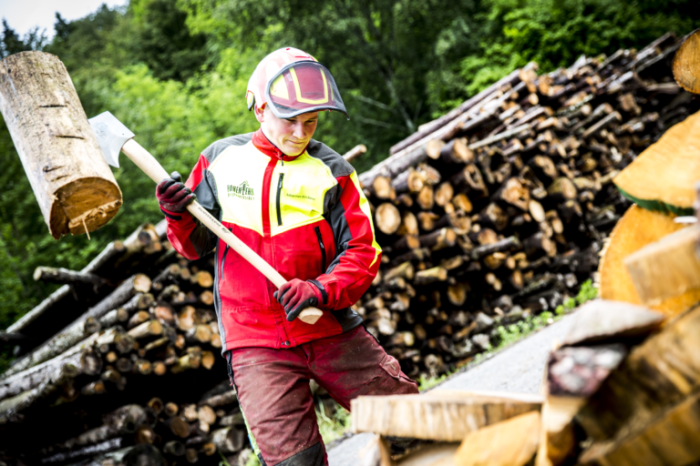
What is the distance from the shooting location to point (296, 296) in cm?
209

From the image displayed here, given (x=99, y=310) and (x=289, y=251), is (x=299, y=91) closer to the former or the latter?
(x=289, y=251)

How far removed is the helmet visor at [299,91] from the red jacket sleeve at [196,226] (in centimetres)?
49

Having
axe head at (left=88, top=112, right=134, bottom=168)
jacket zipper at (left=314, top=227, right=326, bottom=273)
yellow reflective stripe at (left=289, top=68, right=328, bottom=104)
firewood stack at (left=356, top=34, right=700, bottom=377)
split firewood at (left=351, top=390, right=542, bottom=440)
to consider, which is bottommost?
firewood stack at (left=356, top=34, right=700, bottom=377)

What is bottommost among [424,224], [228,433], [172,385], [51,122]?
[228,433]

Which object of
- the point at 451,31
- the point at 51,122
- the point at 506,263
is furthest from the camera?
the point at 451,31

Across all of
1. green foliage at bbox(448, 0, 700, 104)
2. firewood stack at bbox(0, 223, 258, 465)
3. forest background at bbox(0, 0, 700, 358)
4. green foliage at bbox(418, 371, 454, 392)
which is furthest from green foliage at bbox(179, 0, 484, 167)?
firewood stack at bbox(0, 223, 258, 465)

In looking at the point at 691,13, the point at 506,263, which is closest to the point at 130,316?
the point at 506,263

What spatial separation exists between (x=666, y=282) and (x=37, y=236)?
38.3ft

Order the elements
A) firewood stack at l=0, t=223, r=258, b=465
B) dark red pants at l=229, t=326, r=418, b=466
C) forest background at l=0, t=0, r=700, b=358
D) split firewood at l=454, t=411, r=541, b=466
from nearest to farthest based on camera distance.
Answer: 1. split firewood at l=454, t=411, r=541, b=466
2. dark red pants at l=229, t=326, r=418, b=466
3. firewood stack at l=0, t=223, r=258, b=465
4. forest background at l=0, t=0, r=700, b=358

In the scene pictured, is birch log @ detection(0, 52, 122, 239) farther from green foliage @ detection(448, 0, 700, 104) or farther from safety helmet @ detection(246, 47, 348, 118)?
green foliage @ detection(448, 0, 700, 104)

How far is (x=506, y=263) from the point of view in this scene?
579 centimetres

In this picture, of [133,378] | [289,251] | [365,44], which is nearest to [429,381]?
[133,378]

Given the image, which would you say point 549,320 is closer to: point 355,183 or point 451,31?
point 355,183

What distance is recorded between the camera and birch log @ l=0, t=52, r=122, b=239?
1.88 meters
